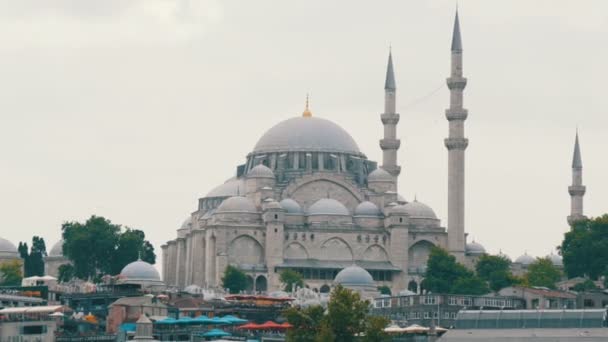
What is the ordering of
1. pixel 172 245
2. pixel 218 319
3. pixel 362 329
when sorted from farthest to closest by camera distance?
1. pixel 172 245
2. pixel 218 319
3. pixel 362 329

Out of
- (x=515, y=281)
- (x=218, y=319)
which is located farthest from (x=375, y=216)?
(x=218, y=319)

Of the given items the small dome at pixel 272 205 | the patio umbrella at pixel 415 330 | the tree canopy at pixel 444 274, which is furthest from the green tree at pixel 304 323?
the small dome at pixel 272 205

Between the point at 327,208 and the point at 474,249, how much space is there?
38.4 feet

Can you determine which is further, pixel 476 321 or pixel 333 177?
pixel 333 177

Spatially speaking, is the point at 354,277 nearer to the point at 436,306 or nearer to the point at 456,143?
the point at 456,143

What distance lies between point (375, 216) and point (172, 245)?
60.8ft

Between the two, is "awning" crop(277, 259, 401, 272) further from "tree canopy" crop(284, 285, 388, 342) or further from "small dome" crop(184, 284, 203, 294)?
"tree canopy" crop(284, 285, 388, 342)

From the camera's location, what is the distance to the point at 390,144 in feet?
621

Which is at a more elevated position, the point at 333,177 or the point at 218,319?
the point at 333,177

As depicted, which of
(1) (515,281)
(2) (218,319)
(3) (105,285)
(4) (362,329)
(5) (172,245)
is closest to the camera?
(4) (362,329)

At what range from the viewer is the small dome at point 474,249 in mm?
183312

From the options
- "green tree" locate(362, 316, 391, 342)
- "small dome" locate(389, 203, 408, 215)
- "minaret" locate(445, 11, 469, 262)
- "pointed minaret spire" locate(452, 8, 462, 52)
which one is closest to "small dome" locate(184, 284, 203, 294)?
"minaret" locate(445, 11, 469, 262)

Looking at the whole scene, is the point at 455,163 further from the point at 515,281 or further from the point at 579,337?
the point at 579,337

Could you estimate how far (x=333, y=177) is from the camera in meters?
186
